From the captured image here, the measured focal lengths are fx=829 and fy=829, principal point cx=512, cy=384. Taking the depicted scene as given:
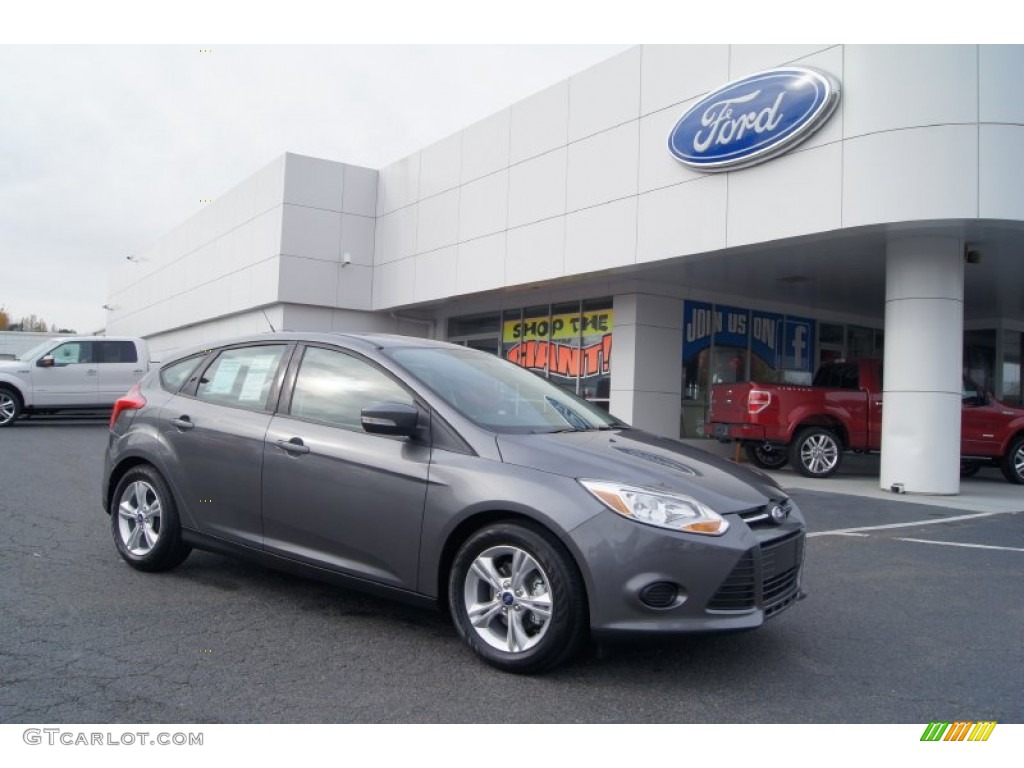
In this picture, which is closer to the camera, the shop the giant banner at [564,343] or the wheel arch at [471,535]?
the wheel arch at [471,535]

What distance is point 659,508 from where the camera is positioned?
3613 mm

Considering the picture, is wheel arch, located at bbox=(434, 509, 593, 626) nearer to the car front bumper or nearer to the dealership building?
the car front bumper

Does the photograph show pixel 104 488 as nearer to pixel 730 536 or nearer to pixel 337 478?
pixel 337 478

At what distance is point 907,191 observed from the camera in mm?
10344

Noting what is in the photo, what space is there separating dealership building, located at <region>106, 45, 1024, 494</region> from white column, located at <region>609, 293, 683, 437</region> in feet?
0.16

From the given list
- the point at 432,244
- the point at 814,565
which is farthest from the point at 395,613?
the point at 432,244

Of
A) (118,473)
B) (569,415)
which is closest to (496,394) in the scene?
(569,415)

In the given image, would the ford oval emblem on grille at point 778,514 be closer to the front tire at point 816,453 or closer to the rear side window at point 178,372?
the rear side window at point 178,372

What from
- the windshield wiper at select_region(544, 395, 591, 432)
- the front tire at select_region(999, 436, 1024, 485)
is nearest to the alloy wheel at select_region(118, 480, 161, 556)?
the windshield wiper at select_region(544, 395, 591, 432)

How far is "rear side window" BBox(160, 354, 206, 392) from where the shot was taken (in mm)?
5594

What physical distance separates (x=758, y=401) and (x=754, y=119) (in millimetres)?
4200

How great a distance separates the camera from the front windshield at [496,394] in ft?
14.3

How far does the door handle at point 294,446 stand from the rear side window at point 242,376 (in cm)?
42

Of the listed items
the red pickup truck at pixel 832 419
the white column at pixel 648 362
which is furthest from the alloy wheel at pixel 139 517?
the white column at pixel 648 362
